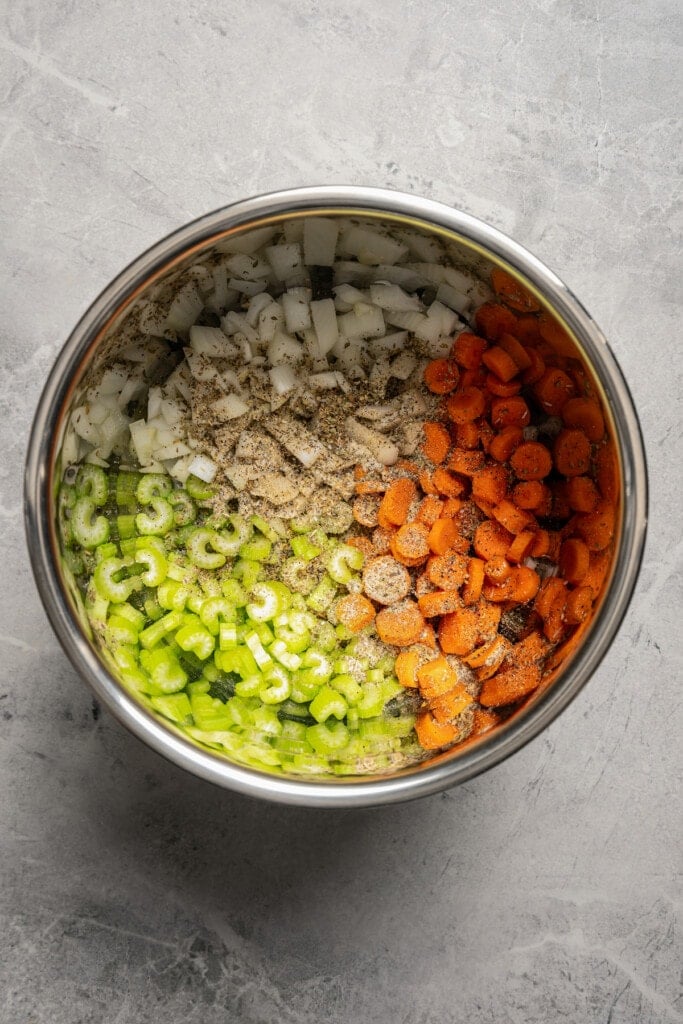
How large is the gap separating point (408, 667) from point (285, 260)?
80 centimetres

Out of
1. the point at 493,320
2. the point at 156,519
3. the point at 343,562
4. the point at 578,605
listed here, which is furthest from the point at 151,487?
the point at 578,605

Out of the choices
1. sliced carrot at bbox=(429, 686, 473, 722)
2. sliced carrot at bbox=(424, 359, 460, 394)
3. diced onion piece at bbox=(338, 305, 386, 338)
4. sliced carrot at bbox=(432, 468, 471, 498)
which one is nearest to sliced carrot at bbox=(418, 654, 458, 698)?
sliced carrot at bbox=(429, 686, 473, 722)

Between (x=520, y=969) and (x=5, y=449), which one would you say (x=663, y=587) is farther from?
(x=5, y=449)

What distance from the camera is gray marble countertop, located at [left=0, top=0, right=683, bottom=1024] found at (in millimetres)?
1546

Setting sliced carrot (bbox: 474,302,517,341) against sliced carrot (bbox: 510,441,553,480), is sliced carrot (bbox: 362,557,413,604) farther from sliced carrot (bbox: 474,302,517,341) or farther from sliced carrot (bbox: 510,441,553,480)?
sliced carrot (bbox: 474,302,517,341)

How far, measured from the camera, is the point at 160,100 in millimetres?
1549

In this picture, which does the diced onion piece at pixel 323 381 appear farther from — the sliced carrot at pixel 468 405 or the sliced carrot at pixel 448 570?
the sliced carrot at pixel 448 570

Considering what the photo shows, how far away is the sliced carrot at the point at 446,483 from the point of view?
1.48 metres

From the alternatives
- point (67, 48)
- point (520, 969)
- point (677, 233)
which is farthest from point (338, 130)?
point (520, 969)

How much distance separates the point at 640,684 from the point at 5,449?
1.41 meters

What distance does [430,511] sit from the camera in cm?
146

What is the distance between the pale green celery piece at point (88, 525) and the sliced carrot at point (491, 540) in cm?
71

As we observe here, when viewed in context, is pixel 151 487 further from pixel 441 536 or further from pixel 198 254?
pixel 441 536

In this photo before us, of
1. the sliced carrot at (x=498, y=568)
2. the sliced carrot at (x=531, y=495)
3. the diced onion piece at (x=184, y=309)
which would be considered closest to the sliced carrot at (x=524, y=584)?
the sliced carrot at (x=498, y=568)
